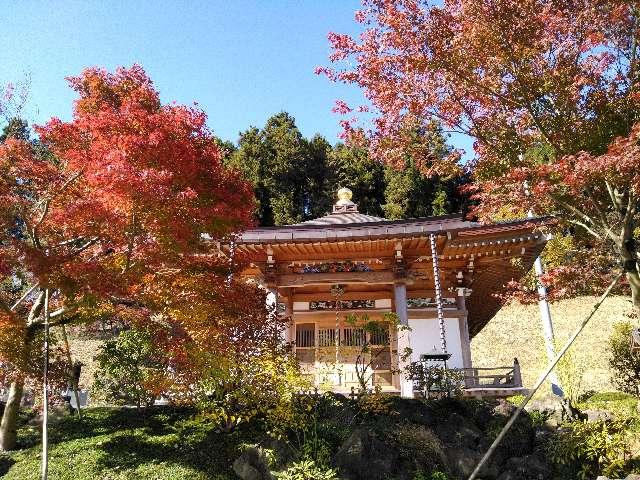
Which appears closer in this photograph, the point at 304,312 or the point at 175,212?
the point at 175,212

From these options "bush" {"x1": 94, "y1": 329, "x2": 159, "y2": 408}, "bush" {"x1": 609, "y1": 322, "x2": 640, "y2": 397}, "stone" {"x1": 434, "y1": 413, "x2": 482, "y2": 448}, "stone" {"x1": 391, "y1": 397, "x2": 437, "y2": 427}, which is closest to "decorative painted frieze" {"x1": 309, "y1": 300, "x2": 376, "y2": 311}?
"stone" {"x1": 391, "y1": 397, "x2": 437, "y2": 427}

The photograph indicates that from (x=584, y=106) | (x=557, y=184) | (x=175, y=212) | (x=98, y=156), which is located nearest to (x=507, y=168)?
(x=557, y=184)

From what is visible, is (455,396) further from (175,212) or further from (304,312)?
(175,212)

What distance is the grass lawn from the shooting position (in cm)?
848

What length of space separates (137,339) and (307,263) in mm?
4814

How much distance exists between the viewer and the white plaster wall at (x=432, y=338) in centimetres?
1484

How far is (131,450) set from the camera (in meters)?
9.27

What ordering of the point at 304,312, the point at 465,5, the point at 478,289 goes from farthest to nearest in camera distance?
the point at 478,289 < the point at 304,312 < the point at 465,5

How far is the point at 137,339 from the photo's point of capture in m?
11.4

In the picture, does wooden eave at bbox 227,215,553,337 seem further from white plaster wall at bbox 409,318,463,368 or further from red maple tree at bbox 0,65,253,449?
red maple tree at bbox 0,65,253,449

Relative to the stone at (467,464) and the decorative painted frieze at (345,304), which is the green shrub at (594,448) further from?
the decorative painted frieze at (345,304)

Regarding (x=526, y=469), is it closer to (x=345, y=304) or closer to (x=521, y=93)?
(x=521, y=93)

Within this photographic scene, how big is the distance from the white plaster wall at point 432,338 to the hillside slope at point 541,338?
10.7 m

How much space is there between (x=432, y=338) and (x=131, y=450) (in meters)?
9.27
